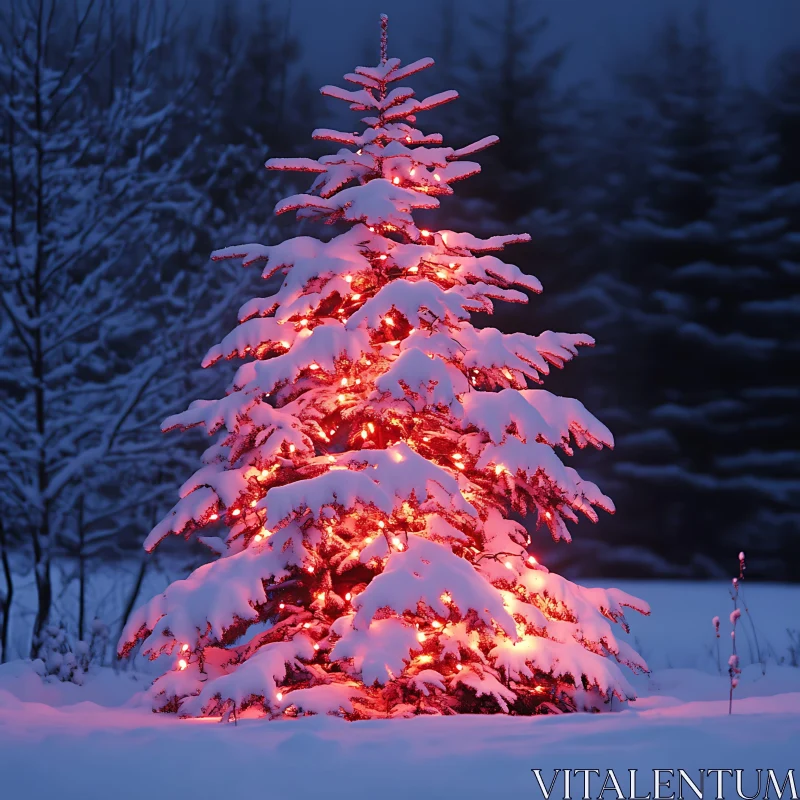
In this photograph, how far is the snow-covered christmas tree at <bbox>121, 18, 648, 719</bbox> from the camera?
452 centimetres

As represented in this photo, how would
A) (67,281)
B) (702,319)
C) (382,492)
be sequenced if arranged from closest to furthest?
(382,492) < (67,281) < (702,319)

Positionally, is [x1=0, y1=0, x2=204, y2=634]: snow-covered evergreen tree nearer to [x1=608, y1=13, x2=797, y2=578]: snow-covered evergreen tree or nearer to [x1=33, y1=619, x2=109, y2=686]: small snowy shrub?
[x1=33, y1=619, x2=109, y2=686]: small snowy shrub

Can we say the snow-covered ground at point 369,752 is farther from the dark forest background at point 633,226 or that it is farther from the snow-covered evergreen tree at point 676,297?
the snow-covered evergreen tree at point 676,297

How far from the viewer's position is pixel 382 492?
14.8 feet

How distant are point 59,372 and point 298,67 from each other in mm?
6469

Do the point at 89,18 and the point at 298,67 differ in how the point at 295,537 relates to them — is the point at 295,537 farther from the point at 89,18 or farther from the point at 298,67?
the point at 298,67

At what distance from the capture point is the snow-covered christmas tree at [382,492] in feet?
14.8

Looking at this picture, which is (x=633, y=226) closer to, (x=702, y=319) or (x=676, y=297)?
(x=676, y=297)

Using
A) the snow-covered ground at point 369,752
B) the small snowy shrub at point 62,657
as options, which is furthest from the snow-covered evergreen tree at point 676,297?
the snow-covered ground at point 369,752

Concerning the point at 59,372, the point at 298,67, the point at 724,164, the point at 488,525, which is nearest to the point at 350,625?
the point at 488,525

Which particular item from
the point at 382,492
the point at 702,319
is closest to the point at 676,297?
the point at 702,319

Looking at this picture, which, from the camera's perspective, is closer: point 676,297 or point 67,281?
point 67,281

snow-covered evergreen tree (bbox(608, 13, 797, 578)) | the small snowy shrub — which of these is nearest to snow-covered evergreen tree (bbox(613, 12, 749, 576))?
snow-covered evergreen tree (bbox(608, 13, 797, 578))

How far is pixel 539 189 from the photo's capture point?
13.3 m
